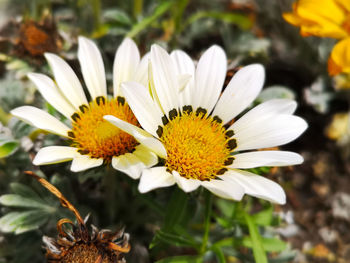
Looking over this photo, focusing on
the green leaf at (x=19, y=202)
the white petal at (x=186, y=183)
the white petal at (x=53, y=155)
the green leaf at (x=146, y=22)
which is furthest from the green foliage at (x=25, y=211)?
the green leaf at (x=146, y=22)

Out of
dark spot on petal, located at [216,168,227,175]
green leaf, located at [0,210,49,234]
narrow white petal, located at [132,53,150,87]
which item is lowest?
green leaf, located at [0,210,49,234]

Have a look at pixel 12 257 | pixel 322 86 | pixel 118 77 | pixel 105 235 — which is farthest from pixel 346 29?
pixel 12 257

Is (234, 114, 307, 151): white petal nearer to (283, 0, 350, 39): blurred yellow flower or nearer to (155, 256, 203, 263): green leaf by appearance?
(155, 256, 203, 263): green leaf

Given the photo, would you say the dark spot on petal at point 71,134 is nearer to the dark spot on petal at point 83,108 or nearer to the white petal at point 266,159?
the dark spot on petal at point 83,108

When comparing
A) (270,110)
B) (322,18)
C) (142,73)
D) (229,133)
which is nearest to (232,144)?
(229,133)

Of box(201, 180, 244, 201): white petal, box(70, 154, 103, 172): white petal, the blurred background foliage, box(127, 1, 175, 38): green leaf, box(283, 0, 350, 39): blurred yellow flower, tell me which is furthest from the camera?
box(127, 1, 175, 38): green leaf

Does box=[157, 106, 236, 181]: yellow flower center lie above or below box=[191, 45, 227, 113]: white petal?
below

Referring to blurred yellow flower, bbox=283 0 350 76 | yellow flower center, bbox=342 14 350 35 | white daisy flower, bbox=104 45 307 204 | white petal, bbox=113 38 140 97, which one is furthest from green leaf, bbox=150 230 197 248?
→ yellow flower center, bbox=342 14 350 35
